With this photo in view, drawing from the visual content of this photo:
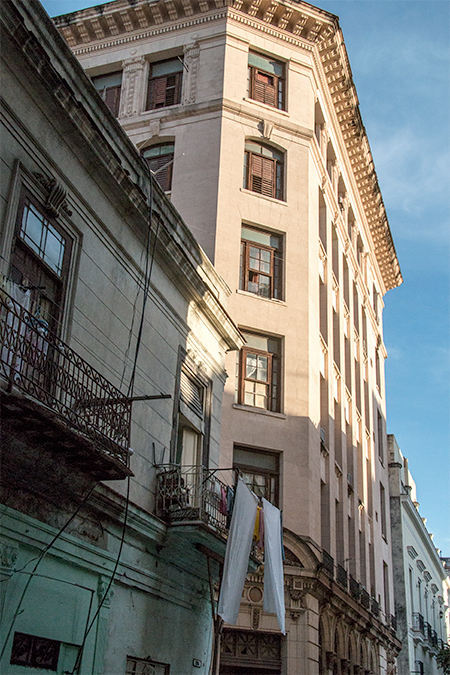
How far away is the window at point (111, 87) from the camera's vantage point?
28969 millimetres

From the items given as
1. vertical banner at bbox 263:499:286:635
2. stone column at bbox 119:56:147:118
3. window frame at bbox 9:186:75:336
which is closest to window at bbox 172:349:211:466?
vertical banner at bbox 263:499:286:635

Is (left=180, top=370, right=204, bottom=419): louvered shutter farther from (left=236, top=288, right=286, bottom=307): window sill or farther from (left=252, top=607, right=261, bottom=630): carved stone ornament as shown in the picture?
(left=236, top=288, right=286, bottom=307): window sill

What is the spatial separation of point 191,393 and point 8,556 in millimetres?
7146

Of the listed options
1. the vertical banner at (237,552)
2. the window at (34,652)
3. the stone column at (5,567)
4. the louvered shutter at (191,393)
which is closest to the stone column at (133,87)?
the louvered shutter at (191,393)

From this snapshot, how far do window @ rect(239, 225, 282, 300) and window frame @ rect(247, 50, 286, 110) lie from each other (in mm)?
5535

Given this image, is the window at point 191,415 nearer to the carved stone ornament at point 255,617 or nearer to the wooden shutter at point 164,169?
the carved stone ornament at point 255,617

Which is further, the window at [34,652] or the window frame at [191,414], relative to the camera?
the window frame at [191,414]

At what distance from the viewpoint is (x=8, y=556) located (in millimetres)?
9484

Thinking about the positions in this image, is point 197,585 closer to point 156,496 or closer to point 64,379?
point 156,496

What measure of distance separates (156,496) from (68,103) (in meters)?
6.75

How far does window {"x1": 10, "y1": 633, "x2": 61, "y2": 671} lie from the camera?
966 centimetres

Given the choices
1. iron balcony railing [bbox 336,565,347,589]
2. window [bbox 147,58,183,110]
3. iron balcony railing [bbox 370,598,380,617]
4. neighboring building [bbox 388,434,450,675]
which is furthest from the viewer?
neighboring building [bbox 388,434,450,675]

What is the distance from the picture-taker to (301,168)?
2745 cm

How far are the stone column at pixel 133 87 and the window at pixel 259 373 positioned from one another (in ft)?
33.0
